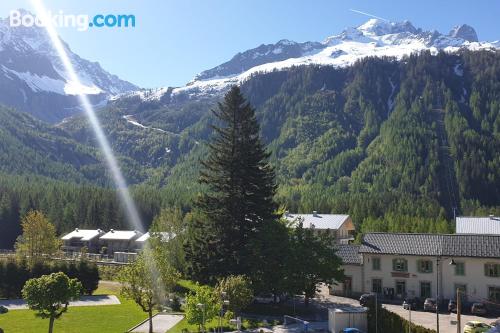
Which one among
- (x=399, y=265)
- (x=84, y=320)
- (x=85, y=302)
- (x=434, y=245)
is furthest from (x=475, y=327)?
(x=85, y=302)

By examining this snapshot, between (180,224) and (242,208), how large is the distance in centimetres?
2077

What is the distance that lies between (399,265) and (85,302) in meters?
36.2

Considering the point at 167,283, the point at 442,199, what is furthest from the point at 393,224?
the point at 442,199

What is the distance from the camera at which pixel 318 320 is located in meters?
51.1

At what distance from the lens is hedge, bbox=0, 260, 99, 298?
65.2m

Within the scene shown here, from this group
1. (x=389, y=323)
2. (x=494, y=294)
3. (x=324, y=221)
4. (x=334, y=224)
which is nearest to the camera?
(x=389, y=323)

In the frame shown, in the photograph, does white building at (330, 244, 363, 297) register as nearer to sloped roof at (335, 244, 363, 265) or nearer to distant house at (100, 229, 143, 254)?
sloped roof at (335, 244, 363, 265)

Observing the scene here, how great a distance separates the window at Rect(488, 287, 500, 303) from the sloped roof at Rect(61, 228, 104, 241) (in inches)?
3444

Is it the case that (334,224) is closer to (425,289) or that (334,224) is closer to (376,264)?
(376,264)

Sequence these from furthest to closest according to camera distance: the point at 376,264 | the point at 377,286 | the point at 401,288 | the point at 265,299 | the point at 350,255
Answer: the point at 350,255
the point at 376,264
the point at 377,286
the point at 401,288
the point at 265,299

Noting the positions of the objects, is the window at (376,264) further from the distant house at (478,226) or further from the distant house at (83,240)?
the distant house at (83,240)

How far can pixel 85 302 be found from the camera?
202 feet

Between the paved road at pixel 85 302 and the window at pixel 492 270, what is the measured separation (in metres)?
40.7

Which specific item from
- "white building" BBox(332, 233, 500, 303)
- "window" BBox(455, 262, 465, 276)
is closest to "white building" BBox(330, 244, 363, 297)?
"white building" BBox(332, 233, 500, 303)
